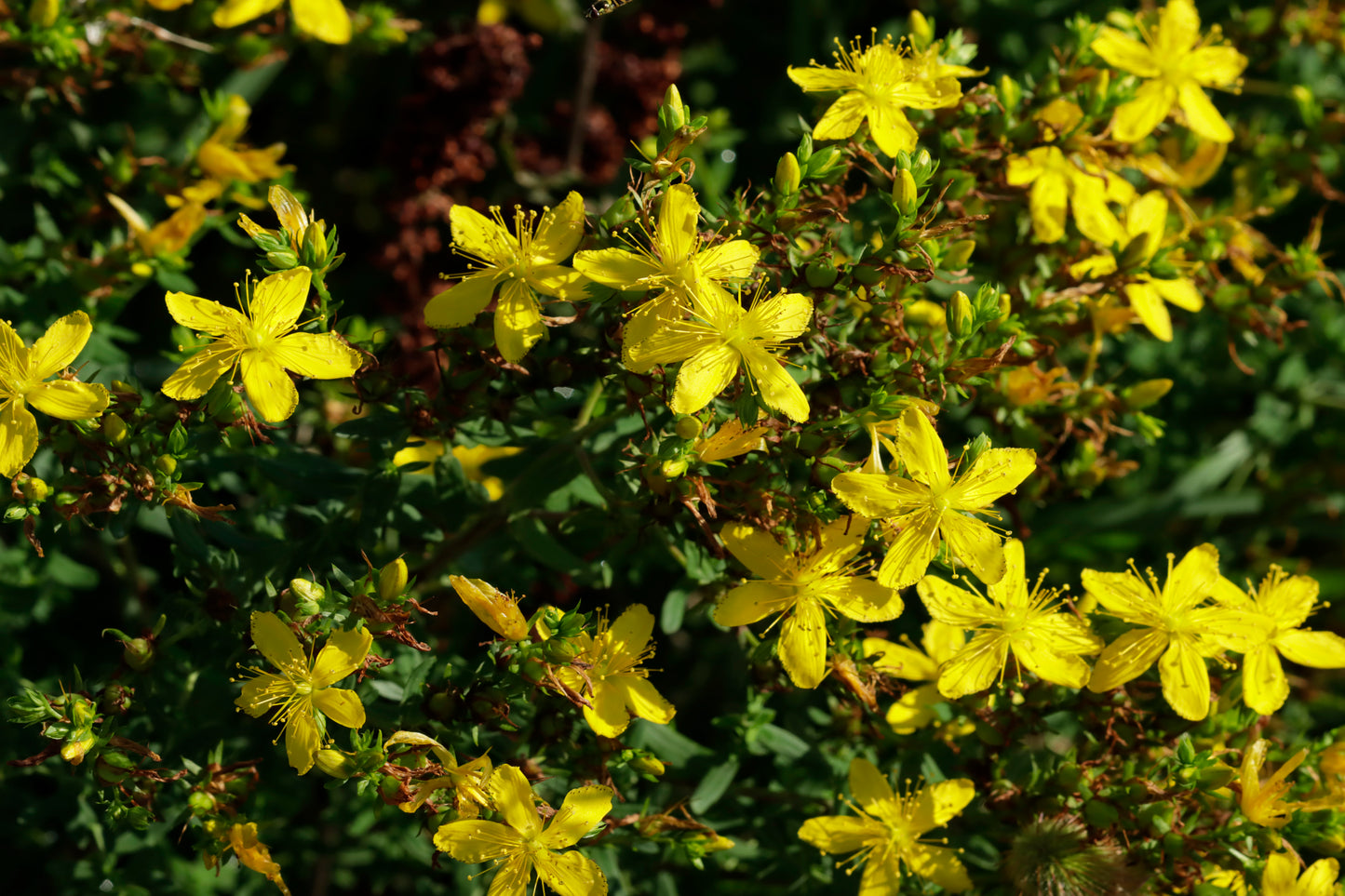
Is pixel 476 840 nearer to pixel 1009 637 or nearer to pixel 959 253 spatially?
pixel 1009 637

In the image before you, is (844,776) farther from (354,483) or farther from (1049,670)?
(354,483)

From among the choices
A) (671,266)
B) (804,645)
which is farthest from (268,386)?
(804,645)

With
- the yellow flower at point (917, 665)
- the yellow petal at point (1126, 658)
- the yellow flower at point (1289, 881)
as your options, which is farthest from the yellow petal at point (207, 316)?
the yellow flower at point (1289, 881)

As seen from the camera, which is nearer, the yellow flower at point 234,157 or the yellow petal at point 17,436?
the yellow petal at point 17,436

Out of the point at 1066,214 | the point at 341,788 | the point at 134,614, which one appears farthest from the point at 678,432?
the point at 134,614

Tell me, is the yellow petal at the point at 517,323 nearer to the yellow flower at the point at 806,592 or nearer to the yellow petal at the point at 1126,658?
the yellow flower at the point at 806,592

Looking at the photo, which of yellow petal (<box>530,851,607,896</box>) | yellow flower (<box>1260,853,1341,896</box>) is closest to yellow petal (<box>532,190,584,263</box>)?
yellow petal (<box>530,851,607,896</box>)
